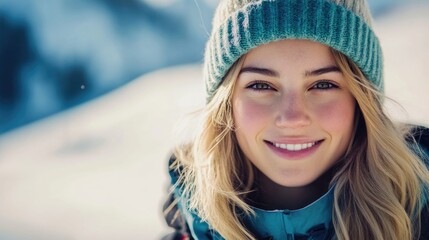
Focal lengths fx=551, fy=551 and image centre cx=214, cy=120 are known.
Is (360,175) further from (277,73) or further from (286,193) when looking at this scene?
(277,73)

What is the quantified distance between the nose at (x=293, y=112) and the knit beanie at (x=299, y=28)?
151mm

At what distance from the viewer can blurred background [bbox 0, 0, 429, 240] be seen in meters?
2.41

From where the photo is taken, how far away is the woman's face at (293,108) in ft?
4.48

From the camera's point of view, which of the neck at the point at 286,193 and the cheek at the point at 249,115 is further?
the neck at the point at 286,193

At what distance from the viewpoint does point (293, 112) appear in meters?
1.36

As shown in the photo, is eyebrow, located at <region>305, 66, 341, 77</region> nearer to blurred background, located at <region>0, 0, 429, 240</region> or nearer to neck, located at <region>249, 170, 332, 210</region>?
neck, located at <region>249, 170, 332, 210</region>

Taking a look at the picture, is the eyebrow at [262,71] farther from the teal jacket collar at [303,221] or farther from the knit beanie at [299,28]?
the teal jacket collar at [303,221]

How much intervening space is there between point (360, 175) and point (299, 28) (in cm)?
47

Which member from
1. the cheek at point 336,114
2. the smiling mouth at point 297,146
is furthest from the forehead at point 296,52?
the smiling mouth at point 297,146

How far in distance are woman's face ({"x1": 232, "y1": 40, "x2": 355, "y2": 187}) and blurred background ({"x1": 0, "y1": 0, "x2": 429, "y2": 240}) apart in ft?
2.74

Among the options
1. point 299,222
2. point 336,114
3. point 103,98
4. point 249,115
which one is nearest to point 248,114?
point 249,115

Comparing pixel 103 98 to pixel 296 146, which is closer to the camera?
pixel 296 146

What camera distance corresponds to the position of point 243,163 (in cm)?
173

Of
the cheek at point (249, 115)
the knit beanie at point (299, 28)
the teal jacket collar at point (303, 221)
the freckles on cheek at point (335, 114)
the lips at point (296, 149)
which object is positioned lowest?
the teal jacket collar at point (303, 221)
